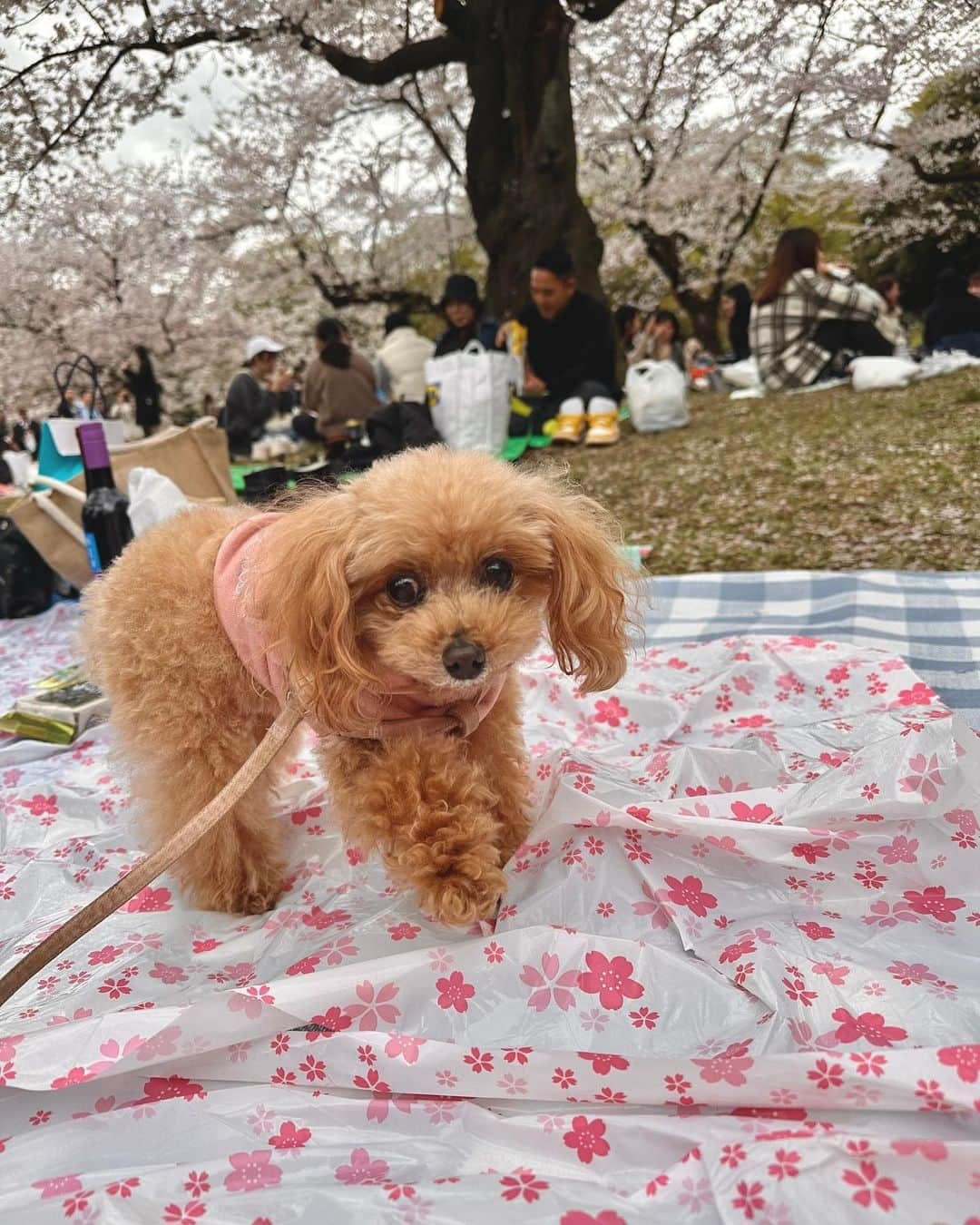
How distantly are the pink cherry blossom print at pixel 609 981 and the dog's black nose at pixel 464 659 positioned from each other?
526 mm

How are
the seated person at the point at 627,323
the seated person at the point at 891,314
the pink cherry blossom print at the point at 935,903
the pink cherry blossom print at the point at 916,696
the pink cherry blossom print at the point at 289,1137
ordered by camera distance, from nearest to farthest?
the pink cherry blossom print at the point at 289,1137, the pink cherry blossom print at the point at 935,903, the pink cherry blossom print at the point at 916,696, the seated person at the point at 891,314, the seated person at the point at 627,323

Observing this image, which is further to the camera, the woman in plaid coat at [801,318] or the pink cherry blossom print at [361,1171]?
the woman in plaid coat at [801,318]

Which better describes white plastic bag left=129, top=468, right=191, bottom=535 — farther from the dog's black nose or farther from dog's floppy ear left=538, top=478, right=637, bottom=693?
the dog's black nose

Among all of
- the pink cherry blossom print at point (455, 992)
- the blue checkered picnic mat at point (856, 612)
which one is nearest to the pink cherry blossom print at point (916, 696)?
the blue checkered picnic mat at point (856, 612)

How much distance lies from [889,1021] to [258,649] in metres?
1.23

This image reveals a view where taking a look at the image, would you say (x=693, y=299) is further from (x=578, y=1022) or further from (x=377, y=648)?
(x=578, y=1022)

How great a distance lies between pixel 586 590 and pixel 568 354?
5637mm

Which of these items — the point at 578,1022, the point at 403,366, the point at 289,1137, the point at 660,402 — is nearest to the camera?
the point at 289,1137

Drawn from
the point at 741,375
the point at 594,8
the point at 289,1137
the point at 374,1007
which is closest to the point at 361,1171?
the point at 289,1137

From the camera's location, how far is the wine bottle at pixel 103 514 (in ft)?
10.6

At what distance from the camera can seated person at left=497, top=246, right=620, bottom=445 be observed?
609 cm

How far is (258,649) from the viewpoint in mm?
1512

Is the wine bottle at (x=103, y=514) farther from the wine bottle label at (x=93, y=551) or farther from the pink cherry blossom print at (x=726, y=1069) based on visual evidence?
the pink cherry blossom print at (x=726, y=1069)

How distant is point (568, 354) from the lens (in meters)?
6.67
